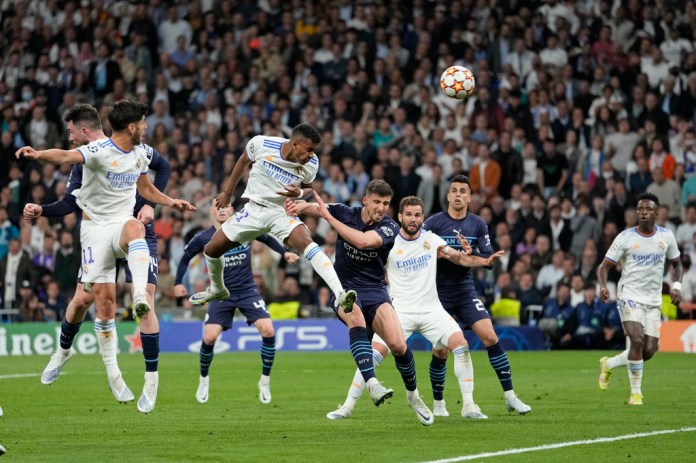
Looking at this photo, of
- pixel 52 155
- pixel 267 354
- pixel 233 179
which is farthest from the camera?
pixel 267 354

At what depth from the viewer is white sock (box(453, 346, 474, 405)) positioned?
13.1 meters

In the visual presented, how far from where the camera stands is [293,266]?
26719 mm

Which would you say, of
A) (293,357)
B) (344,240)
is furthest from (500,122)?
(344,240)

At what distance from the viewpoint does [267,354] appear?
16.0 m

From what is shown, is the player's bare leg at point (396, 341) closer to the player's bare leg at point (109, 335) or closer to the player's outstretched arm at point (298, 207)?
the player's outstretched arm at point (298, 207)

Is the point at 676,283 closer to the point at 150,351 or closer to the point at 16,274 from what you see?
the point at 150,351

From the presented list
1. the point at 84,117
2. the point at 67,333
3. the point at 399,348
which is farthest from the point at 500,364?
the point at 84,117

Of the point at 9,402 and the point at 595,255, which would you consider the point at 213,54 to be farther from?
the point at 9,402

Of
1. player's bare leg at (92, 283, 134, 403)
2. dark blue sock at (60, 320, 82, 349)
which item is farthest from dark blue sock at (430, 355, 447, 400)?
dark blue sock at (60, 320, 82, 349)

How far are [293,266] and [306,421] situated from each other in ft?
45.6

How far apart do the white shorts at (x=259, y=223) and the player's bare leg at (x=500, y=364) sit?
232cm

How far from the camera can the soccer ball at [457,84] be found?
1694 centimetres

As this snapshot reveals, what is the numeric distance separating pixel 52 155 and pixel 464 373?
4.88 meters

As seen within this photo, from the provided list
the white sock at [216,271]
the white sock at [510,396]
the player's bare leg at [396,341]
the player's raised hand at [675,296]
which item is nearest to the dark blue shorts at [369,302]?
the player's bare leg at [396,341]
